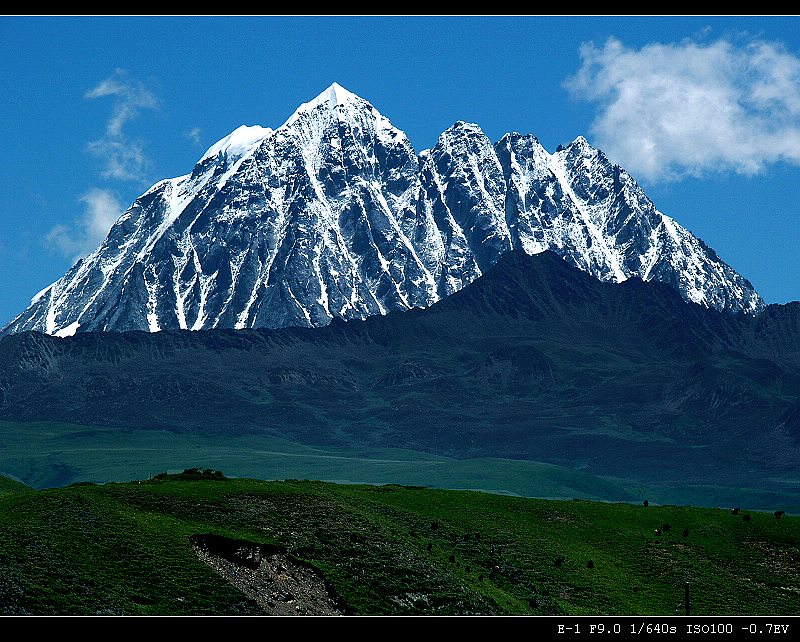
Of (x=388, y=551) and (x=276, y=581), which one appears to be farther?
(x=388, y=551)

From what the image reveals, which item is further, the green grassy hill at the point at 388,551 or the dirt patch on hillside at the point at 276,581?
the dirt patch on hillside at the point at 276,581

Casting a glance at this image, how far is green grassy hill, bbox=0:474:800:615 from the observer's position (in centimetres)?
6450

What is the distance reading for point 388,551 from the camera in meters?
75.4

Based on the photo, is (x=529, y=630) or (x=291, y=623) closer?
(x=291, y=623)

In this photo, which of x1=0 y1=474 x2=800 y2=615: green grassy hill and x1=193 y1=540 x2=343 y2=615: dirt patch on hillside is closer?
x1=0 y1=474 x2=800 y2=615: green grassy hill

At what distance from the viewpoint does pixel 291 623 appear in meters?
38.3

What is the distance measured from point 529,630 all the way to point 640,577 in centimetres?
3945

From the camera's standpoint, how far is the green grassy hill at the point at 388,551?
212 feet

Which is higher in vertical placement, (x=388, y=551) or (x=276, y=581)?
(x=388, y=551)

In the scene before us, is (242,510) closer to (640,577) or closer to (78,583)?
(78,583)
